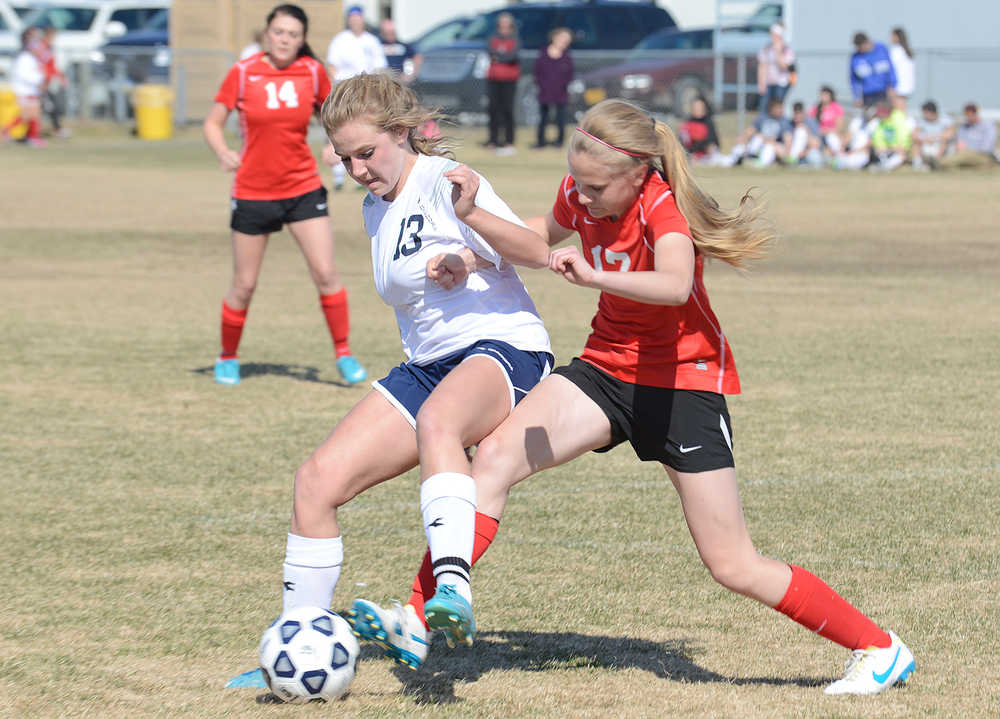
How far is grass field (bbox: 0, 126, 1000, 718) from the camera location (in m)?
4.50

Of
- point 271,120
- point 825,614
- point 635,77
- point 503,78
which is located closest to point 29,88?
point 503,78

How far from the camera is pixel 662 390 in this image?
175 inches

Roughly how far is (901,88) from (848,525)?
2005 cm

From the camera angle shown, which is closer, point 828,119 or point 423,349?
point 423,349

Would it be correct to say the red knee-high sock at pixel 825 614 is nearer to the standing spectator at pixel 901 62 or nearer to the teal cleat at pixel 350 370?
the teal cleat at pixel 350 370

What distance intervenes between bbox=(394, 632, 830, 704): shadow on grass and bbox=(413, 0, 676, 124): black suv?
79.4 ft

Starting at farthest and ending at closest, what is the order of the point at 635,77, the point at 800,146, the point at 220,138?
the point at 635,77
the point at 800,146
the point at 220,138

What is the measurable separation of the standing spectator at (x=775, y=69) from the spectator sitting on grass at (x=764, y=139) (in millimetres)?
539

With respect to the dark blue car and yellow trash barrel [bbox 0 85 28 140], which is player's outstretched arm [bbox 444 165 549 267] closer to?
yellow trash barrel [bbox 0 85 28 140]

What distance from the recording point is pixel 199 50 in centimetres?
3109

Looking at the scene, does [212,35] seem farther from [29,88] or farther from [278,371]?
[278,371]

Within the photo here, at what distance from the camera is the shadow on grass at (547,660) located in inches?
177

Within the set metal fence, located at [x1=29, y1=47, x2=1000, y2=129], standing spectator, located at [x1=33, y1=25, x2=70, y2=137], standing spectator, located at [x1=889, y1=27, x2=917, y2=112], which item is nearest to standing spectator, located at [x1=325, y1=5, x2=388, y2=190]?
metal fence, located at [x1=29, y1=47, x2=1000, y2=129]

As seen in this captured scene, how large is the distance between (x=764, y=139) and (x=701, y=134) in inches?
47.0
